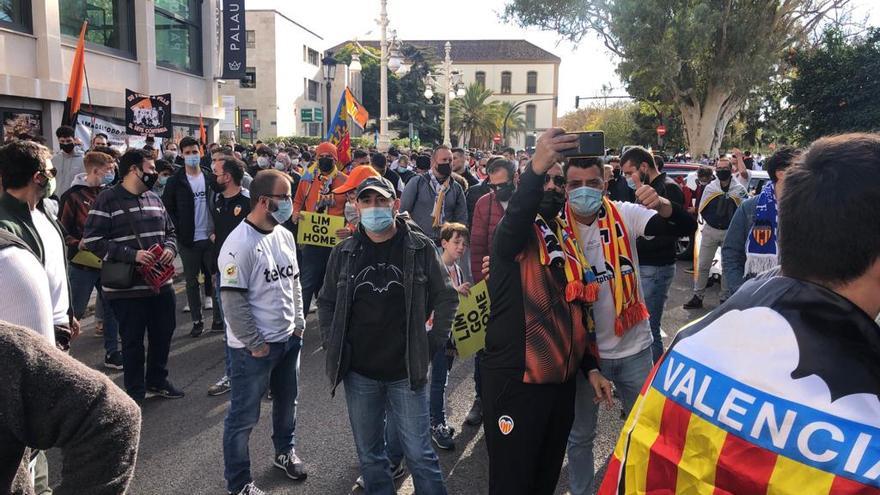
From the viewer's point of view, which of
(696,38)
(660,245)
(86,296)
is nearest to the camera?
(660,245)

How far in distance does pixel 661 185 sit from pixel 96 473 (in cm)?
485

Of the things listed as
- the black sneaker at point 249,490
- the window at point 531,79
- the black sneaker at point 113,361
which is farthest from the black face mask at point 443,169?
the window at point 531,79

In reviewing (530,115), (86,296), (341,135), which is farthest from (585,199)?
(530,115)

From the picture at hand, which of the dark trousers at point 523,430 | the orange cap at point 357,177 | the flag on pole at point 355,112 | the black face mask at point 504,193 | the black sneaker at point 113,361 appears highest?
the flag on pole at point 355,112

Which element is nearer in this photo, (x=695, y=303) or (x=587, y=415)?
(x=587, y=415)

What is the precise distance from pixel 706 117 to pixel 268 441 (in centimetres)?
2998

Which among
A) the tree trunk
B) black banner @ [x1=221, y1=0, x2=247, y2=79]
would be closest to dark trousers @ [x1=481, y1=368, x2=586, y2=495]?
black banner @ [x1=221, y1=0, x2=247, y2=79]

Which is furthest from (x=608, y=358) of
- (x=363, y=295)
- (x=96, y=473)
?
(x=96, y=473)

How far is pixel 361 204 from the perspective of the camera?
11.5 feet

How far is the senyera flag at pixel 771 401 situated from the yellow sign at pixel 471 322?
9.60ft

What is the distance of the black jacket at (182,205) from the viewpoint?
7.50m

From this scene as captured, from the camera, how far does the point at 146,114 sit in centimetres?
1191

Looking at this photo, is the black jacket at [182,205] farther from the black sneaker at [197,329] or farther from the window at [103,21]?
the window at [103,21]

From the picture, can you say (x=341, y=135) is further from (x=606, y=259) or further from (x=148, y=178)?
(x=606, y=259)
